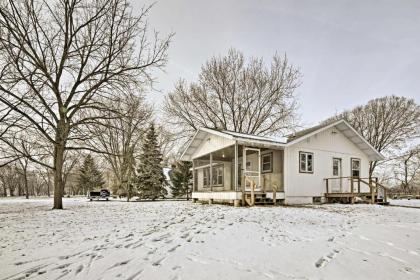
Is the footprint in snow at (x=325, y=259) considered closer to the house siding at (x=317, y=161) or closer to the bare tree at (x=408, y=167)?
the house siding at (x=317, y=161)

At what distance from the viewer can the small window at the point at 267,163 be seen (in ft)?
51.5

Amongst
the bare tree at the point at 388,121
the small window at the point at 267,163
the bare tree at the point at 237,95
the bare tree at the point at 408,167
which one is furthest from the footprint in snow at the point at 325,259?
the bare tree at the point at 408,167

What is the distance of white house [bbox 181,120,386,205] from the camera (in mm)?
14016

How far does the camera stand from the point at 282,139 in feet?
54.0

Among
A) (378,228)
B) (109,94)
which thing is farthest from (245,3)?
(378,228)

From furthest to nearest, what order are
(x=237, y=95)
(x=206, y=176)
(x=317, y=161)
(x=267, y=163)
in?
(x=237, y=95) < (x=206, y=176) < (x=317, y=161) < (x=267, y=163)

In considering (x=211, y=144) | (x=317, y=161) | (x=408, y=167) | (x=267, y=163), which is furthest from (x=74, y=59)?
(x=408, y=167)

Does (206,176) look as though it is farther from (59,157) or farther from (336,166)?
(59,157)

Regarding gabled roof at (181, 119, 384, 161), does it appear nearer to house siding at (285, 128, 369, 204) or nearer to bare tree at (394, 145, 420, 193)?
house siding at (285, 128, 369, 204)

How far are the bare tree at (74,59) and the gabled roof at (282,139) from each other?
5.17 m

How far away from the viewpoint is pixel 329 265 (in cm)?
372

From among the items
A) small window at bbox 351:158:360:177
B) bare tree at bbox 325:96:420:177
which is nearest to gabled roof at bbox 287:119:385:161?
small window at bbox 351:158:360:177

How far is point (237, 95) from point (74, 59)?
52.8 feet

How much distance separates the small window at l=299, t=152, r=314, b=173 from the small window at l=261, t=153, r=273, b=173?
1649 mm
